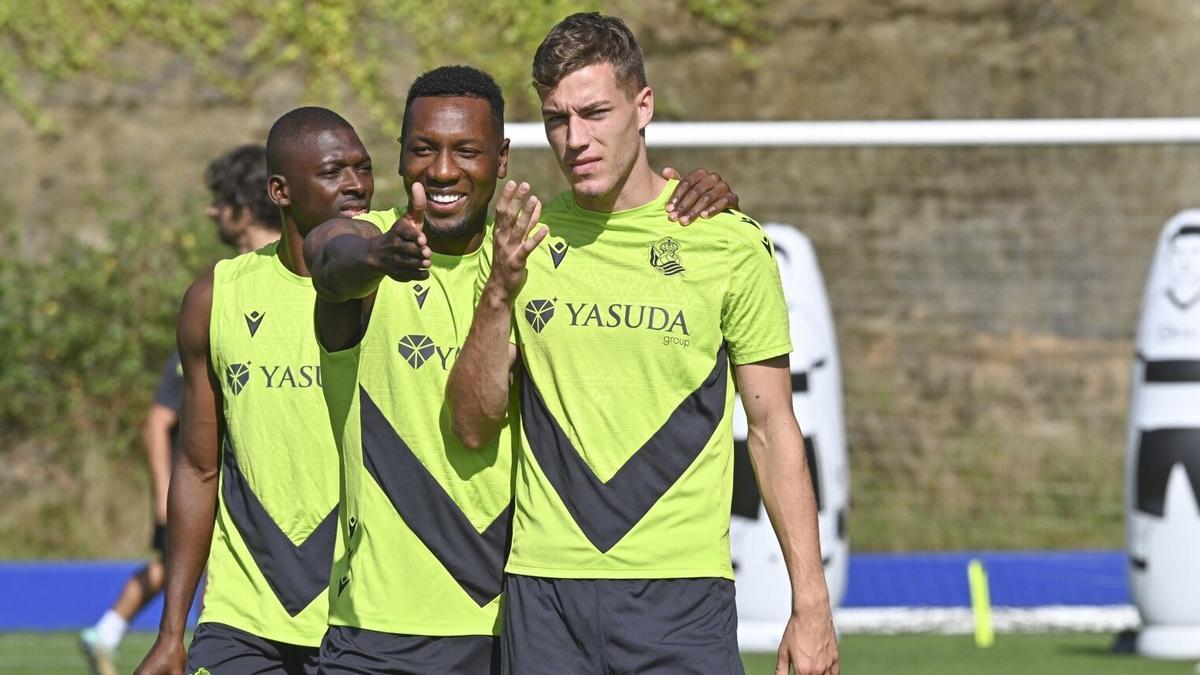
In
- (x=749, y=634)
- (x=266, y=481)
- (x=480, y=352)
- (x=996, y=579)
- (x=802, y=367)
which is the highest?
(x=480, y=352)

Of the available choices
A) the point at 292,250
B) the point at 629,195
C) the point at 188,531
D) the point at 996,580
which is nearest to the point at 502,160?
the point at 629,195

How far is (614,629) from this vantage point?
12.9ft

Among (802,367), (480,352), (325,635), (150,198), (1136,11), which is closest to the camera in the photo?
(480,352)

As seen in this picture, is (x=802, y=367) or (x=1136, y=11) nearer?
(x=802, y=367)

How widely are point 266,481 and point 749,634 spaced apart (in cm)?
506

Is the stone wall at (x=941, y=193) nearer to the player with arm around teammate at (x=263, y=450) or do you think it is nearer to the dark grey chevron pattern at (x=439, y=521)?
the player with arm around teammate at (x=263, y=450)

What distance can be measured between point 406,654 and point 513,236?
0.96 m

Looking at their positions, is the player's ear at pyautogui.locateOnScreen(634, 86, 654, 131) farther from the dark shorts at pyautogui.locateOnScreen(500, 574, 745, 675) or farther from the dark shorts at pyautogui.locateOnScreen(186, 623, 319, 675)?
→ the dark shorts at pyautogui.locateOnScreen(186, 623, 319, 675)

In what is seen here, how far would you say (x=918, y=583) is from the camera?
12406mm

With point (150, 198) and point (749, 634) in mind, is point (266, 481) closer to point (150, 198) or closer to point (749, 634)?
point (749, 634)

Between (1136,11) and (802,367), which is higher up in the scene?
(1136,11)

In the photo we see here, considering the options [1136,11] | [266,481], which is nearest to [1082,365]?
[1136,11]

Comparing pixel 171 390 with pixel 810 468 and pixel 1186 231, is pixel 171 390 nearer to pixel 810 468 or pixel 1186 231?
pixel 810 468

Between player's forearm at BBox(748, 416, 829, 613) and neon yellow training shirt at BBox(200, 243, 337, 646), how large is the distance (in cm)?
114
